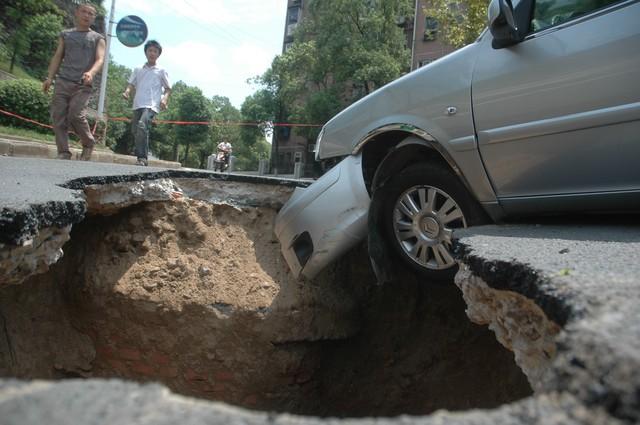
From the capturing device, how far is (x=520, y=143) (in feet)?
8.60

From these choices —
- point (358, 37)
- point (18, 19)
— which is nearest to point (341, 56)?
point (358, 37)

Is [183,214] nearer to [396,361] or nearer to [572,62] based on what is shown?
[396,361]

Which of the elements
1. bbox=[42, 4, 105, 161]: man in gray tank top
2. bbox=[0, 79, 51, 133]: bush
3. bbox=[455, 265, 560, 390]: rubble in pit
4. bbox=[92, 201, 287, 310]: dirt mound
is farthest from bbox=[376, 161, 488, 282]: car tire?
bbox=[0, 79, 51, 133]: bush

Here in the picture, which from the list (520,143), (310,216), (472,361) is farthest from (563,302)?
(472,361)

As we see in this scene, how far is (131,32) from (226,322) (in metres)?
11.0

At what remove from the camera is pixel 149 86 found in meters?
6.57

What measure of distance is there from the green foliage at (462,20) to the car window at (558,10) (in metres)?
8.10

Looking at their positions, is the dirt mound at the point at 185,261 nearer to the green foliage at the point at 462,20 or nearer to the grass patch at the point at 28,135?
the grass patch at the point at 28,135

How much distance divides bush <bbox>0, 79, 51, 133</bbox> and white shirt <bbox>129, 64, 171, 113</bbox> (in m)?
7.98

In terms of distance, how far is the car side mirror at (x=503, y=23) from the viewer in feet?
8.41

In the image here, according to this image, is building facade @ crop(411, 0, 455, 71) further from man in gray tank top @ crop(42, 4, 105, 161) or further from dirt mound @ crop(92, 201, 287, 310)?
dirt mound @ crop(92, 201, 287, 310)

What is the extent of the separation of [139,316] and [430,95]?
2.92 metres

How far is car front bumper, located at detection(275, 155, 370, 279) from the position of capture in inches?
127

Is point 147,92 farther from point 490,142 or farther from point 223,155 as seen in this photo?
point 223,155
